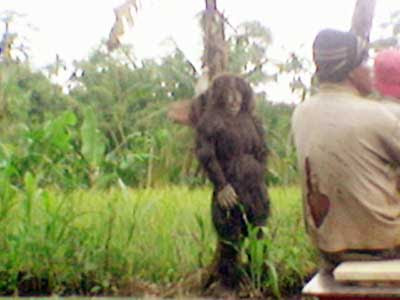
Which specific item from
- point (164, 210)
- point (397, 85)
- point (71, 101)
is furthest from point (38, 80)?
point (397, 85)

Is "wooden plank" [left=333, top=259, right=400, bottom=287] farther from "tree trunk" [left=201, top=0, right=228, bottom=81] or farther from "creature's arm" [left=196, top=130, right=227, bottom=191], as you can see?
"tree trunk" [left=201, top=0, right=228, bottom=81]

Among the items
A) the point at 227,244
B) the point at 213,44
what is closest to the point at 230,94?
the point at 213,44

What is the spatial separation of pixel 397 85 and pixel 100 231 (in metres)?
3.61

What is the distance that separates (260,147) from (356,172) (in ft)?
8.03

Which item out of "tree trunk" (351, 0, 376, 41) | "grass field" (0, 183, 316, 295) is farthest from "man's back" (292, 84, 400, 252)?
"tree trunk" (351, 0, 376, 41)

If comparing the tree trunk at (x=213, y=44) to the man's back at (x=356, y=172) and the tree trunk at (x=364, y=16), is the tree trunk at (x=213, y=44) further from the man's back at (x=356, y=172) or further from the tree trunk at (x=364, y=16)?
the man's back at (x=356, y=172)

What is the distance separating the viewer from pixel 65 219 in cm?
793

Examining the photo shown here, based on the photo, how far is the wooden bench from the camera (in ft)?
15.4

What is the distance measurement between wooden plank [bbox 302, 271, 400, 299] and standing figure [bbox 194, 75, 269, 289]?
7.62 ft

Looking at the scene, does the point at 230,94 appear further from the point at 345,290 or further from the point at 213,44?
the point at 345,290

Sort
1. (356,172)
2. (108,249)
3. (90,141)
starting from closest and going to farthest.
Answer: (356,172) < (108,249) < (90,141)

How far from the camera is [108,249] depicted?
309 inches

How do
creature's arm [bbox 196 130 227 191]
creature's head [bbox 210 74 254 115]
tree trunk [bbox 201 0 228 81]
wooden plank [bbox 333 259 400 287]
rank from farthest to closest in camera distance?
tree trunk [bbox 201 0 228 81]
creature's head [bbox 210 74 254 115]
creature's arm [bbox 196 130 227 191]
wooden plank [bbox 333 259 400 287]

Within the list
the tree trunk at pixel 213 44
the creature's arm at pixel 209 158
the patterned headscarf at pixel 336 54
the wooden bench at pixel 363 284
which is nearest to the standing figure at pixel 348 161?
the patterned headscarf at pixel 336 54
